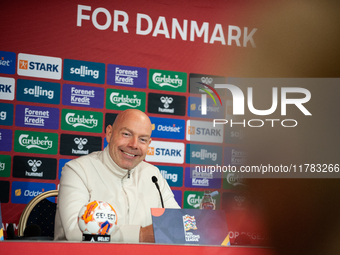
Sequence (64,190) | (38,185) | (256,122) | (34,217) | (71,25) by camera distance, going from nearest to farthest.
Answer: (64,190)
(34,217)
(38,185)
(71,25)
(256,122)

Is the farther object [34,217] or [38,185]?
[38,185]

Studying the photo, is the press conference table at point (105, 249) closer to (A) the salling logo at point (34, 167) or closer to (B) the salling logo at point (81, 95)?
(A) the salling logo at point (34, 167)

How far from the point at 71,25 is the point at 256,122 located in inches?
81.3

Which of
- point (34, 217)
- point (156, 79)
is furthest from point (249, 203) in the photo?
point (34, 217)

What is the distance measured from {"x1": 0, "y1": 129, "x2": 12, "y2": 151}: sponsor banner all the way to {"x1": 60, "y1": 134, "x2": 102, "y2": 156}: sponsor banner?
400 millimetres

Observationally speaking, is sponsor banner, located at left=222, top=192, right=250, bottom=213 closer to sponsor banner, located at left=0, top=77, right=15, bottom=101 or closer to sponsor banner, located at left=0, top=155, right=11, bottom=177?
sponsor banner, located at left=0, top=155, right=11, bottom=177

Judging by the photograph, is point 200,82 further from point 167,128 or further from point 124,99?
point 124,99

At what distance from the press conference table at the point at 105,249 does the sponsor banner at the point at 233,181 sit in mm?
2452

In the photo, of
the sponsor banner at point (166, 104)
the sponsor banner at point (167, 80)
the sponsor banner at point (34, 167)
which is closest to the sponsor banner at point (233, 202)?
the sponsor banner at point (166, 104)

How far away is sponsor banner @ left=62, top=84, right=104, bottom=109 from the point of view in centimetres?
305

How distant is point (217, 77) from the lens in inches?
138

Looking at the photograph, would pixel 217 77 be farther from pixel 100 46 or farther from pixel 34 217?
pixel 34 217

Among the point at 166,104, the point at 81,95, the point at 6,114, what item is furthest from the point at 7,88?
the point at 166,104

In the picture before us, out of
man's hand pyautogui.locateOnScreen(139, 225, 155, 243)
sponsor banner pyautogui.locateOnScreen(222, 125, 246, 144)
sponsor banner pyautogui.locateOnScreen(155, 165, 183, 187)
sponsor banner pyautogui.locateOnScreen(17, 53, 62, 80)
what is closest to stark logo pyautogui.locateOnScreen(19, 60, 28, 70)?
sponsor banner pyautogui.locateOnScreen(17, 53, 62, 80)
